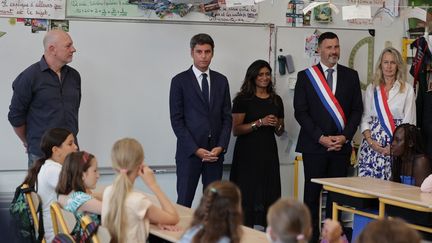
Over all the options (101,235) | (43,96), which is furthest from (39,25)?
(101,235)

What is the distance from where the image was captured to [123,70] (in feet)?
19.5

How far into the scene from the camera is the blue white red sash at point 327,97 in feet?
20.1

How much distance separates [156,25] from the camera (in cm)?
604

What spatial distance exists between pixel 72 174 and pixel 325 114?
2.76 m

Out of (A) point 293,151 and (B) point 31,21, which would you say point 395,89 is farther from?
(B) point 31,21

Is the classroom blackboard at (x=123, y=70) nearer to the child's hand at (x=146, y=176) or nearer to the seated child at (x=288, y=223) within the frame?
the child's hand at (x=146, y=176)

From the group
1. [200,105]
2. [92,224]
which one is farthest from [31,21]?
[92,224]

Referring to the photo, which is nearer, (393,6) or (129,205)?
(129,205)

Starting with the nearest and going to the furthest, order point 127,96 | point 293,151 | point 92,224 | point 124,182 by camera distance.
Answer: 1. point 92,224
2. point 124,182
3. point 127,96
4. point 293,151

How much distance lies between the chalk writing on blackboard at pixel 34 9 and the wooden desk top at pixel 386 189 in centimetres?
239

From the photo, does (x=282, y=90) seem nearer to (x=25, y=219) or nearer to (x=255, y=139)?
(x=255, y=139)

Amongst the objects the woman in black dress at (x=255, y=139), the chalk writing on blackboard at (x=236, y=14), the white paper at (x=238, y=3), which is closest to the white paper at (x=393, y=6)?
the chalk writing on blackboard at (x=236, y=14)

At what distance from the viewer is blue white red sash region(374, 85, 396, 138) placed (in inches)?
239

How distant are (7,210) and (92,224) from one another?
2.75 metres
